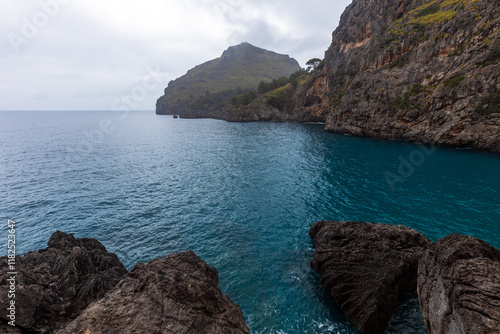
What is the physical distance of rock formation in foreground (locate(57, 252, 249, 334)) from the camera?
878 cm

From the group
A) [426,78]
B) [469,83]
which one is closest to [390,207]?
[469,83]

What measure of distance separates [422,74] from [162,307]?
313 ft

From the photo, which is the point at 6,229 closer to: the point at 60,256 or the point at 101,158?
the point at 60,256

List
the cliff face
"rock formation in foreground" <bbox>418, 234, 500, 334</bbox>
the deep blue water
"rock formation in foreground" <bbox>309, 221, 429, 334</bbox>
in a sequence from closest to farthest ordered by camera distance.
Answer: "rock formation in foreground" <bbox>418, 234, 500, 334</bbox> < "rock formation in foreground" <bbox>309, 221, 429, 334</bbox> < the deep blue water < the cliff face

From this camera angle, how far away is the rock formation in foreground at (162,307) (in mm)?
8781

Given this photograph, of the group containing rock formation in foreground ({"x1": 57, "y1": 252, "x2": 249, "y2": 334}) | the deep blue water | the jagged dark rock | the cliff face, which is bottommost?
the deep blue water

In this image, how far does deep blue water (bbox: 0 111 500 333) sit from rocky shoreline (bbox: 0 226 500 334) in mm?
2182

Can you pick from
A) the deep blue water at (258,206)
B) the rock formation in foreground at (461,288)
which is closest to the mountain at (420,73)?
the deep blue water at (258,206)

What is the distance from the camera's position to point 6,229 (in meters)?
25.9

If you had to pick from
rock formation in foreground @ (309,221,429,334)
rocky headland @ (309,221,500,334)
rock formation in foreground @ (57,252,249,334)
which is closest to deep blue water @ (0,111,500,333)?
rock formation in foreground @ (309,221,429,334)

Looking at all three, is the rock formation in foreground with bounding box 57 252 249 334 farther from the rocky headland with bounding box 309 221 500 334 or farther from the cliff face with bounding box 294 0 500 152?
the cliff face with bounding box 294 0 500 152

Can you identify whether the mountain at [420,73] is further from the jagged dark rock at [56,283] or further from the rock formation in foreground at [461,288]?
the jagged dark rock at [56,283]

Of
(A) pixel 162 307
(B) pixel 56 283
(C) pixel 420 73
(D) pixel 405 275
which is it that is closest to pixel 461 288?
(D) pixel 405 275

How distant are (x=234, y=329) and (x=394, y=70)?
98.2 meters
